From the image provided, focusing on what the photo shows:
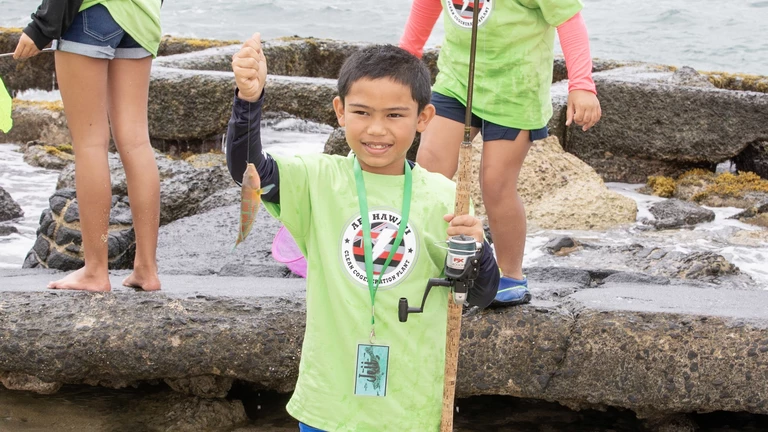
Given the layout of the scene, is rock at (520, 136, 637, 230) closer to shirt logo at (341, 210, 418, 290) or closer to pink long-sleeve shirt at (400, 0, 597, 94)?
pink long-sleeve shirt at (400, 0, 597, 94)

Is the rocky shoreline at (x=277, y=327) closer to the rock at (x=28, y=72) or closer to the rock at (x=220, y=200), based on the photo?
the rock at (x=220, y=200)

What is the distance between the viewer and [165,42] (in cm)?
1145

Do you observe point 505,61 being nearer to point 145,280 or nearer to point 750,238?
point 145,280

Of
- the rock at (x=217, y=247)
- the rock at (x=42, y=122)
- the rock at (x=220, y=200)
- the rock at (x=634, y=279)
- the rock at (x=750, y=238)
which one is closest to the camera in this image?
the rock at (x=634, y=279)

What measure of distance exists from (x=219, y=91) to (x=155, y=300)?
15.5 feet

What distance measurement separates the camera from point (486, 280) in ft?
7.58

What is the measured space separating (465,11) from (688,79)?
603 centimetres

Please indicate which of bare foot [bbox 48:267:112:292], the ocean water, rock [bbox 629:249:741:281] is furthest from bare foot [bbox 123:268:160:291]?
the ocean water

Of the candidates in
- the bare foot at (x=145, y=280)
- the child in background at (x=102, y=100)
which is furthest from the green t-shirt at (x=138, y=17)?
the bare foot at (x=145, y=280)

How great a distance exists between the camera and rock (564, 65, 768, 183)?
798cm

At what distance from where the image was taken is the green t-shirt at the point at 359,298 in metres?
2.29

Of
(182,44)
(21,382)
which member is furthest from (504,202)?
(182,44)

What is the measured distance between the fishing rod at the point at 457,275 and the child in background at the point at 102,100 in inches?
59.8

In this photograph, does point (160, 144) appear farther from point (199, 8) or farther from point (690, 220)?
point (199, 8)
